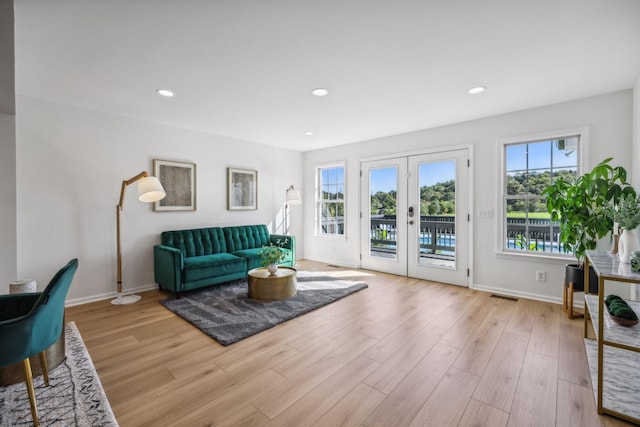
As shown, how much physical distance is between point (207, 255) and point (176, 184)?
1204mm

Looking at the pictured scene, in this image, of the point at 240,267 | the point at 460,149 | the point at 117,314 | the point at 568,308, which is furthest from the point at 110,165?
the point at 568,308

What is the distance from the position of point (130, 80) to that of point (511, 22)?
3.29 metres

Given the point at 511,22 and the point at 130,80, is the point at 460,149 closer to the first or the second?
the point at 511,22

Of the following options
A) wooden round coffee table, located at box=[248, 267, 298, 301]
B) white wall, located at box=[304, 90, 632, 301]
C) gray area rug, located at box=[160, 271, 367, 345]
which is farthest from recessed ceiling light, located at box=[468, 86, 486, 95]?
wooden round coffee table, located at box=[248, 267, 298, 301]

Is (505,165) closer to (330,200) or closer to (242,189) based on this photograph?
(330,200)

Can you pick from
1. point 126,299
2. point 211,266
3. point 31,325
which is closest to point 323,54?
point 31,325

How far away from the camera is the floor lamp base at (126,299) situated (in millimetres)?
3619

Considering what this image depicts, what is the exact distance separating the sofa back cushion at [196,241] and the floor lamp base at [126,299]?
789 mm

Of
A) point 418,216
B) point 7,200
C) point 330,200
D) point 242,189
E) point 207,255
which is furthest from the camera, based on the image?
point 330,200

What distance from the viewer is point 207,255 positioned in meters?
4.43

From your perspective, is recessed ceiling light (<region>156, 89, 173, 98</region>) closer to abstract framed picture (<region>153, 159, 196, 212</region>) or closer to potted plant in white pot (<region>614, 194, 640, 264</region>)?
abstract framed picture (<region>153, 159, 196, 212</region>)

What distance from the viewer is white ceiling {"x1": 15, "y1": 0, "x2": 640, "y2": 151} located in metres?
1.83

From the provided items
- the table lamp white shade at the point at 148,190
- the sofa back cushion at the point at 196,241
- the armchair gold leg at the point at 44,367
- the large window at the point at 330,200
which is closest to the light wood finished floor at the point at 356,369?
the armchair gold leg at the point at 44,367

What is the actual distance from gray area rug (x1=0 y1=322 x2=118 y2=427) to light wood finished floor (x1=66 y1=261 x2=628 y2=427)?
0.08m
